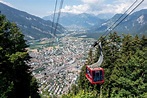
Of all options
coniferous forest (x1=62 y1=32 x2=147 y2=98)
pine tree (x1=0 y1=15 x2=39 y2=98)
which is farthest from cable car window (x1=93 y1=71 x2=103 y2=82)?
pine tree (x1=0 y1=15 x2=39 y2=98)

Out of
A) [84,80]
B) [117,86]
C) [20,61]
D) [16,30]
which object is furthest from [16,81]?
[84,80]

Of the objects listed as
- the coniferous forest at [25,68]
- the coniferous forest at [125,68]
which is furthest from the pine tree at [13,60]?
the coniferous forest at [125,68]

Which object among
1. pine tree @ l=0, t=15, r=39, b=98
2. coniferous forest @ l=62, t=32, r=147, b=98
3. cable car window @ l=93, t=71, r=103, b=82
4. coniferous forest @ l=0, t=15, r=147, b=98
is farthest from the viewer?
coniferous forest @ l=62, t=32, r=147, b=98

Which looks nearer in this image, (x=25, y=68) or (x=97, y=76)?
(x=97, y=76)

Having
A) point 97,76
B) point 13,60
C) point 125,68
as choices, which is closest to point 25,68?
A: point 13,60

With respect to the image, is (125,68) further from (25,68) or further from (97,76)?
(25,68)

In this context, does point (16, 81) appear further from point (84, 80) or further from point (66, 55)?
point (66, 55)

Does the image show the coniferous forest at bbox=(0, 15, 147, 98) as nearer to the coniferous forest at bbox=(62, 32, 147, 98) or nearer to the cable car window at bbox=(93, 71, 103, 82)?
the coniferous forest at bbox=(62, 32, 147, 98)
